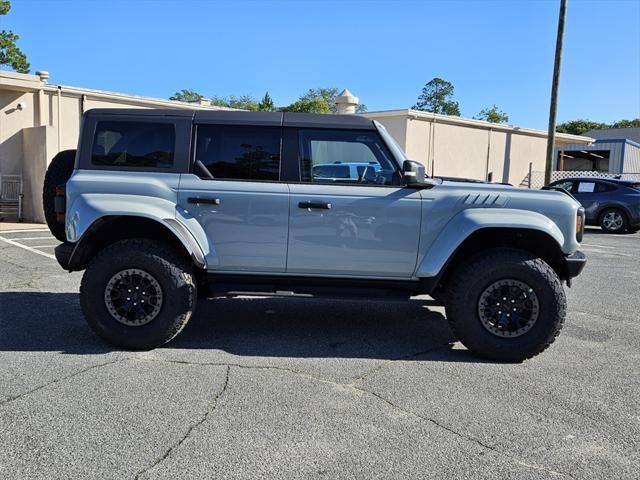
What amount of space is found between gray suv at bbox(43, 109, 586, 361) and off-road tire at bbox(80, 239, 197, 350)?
1 centimetres

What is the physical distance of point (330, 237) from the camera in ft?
15.3

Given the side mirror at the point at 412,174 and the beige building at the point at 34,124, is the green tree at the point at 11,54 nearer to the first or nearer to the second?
the beige building at the point at 34,124

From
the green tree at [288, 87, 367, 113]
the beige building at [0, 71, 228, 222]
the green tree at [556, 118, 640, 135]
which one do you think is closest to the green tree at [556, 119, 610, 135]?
the green tree at [556, 118, 640, 135]

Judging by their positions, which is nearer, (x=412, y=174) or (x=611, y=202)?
(x=412, y=174)

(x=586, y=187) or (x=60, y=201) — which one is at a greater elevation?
(x=586, y=187)

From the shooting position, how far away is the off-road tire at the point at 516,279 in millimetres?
4578

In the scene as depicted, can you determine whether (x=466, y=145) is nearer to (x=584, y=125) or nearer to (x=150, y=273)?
(x=150, y=273)

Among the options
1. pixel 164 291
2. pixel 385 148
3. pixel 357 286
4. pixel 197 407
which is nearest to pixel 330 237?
pixel 357 286

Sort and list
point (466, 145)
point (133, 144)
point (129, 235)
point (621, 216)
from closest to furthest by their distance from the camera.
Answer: point (133, 144), point (129, 235), point (621, 216), point (466, 145)

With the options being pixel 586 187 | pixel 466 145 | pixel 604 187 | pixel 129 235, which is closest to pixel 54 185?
pixel 129 235

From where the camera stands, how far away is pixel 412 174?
15.0ft

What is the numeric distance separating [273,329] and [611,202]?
45.2ft

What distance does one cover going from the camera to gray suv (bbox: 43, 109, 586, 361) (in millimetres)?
4609

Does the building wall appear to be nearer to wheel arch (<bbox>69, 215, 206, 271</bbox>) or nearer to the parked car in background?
the parked car in background
